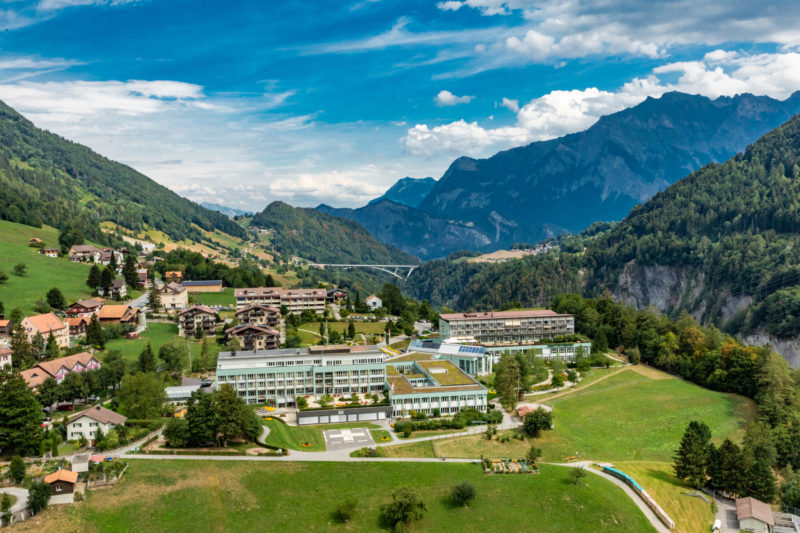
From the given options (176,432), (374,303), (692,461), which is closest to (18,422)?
(176,432)

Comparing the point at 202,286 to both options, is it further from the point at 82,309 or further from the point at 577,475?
the point at 577,475

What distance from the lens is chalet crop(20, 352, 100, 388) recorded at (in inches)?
2680

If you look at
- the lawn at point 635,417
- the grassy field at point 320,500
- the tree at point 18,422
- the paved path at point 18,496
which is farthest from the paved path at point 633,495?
the tree at point 18,422

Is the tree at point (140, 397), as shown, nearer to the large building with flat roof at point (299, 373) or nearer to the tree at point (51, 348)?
the large building with flat roof at point (299, 373)

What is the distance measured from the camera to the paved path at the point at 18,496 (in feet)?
149

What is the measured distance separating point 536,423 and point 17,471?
160 ft

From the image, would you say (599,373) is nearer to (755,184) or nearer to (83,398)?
(83,398)

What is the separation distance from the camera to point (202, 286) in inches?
5089

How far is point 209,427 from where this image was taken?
59.4 meters

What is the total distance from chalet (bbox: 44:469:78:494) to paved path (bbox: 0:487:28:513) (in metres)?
1.88

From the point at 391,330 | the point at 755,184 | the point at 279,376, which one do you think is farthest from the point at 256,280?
the point at 755,184

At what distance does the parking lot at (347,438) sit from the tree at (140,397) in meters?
18.2

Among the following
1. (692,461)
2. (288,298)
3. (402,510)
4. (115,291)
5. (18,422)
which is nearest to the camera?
(402,510)

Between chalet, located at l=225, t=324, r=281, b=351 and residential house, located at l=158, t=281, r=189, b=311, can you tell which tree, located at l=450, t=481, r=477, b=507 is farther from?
residential house, located at l=158, t=281, r=189, b=311
